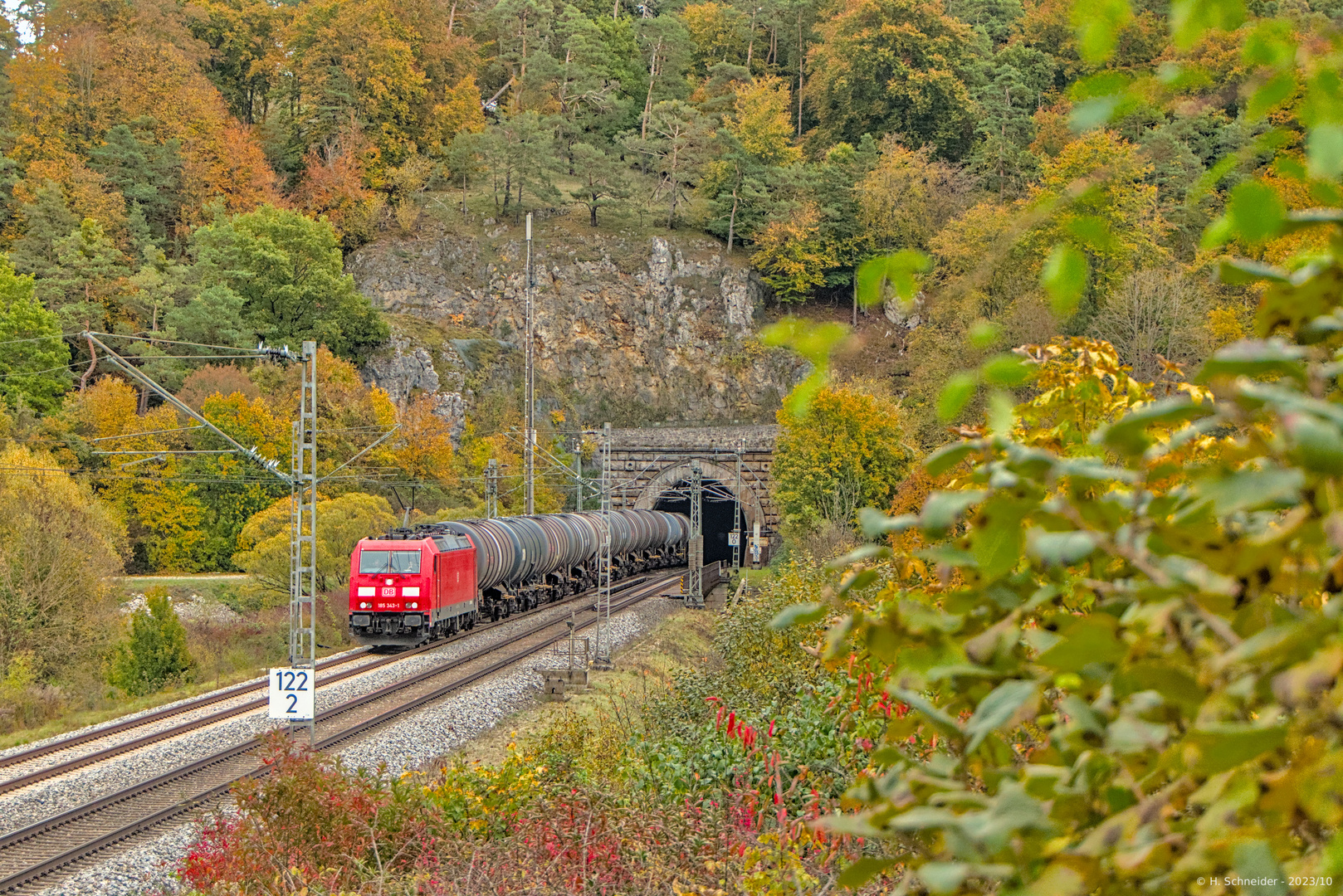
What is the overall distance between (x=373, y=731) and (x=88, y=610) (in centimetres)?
1312

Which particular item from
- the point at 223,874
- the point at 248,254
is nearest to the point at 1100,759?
the point at 223,874

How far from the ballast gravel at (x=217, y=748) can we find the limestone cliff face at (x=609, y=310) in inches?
1554

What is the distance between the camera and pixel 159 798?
14.2 m

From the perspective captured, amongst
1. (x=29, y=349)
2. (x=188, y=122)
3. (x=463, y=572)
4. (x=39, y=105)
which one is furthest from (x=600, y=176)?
(x=463, y=572)

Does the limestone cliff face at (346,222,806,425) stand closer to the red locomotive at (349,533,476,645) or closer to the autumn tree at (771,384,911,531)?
the autumn tree at (771,384,911,531)

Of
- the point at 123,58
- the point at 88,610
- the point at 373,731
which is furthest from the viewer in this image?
the point at 123,58

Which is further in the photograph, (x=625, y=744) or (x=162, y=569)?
(x=162, y=569)

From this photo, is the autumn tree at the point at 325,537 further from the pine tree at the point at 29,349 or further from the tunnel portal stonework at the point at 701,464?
the tunnel portal stonework at the point at 701,464

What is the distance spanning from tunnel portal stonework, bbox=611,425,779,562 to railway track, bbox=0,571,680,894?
102ft

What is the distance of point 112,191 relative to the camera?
5834 centimetres

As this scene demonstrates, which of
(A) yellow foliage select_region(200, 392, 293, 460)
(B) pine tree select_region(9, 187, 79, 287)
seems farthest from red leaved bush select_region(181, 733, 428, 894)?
(B) pine tree select_region(9, 187, 79, 287)

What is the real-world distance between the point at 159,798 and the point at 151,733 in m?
4.17

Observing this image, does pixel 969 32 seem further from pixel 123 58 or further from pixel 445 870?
pixel 445 870

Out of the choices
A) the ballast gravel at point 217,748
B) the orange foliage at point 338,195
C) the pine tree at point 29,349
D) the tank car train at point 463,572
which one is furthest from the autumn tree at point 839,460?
the orange foliage at point 338,195
